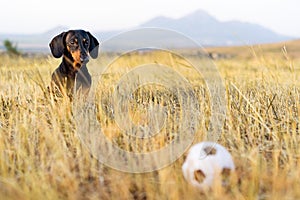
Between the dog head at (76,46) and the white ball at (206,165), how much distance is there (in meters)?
2.18

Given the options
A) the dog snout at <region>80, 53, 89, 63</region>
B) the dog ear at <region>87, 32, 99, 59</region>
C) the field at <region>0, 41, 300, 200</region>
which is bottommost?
the field at <region>0, 41, 300, 200</region>

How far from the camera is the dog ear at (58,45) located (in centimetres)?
448

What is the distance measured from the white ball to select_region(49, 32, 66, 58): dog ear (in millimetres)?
2532

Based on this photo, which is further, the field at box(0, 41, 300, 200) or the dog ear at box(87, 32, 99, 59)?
the dog ear at box(87, 32, 99, 59)

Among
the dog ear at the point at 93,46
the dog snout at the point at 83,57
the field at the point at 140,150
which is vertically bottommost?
the field at the point at 140,150

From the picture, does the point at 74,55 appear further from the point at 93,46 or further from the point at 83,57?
the point at 93,46

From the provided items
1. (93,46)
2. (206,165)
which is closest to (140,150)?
(206,165)

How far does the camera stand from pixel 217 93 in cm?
411

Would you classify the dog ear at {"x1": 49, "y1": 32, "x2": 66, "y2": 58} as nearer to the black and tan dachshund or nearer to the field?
the black and tan dachshund

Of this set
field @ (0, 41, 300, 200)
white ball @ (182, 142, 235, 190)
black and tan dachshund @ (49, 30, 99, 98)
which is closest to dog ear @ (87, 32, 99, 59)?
black and tan dachshund @ (49, 30, 99, 98)

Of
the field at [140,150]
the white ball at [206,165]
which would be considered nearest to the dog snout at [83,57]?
the field at [140,150]

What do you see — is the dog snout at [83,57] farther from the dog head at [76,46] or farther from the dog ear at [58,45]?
the dog ear at [58,45]

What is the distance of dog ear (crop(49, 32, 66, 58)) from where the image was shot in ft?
14.7

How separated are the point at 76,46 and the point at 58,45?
280 millimetres
